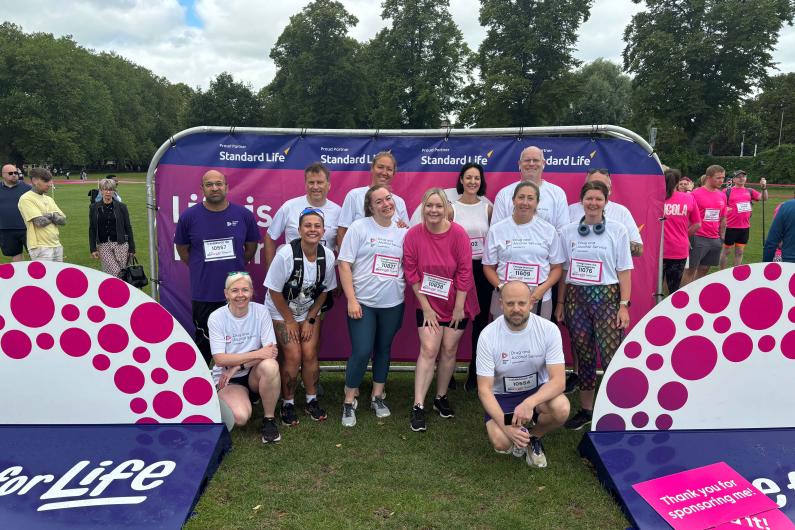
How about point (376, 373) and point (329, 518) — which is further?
point (376, 373)

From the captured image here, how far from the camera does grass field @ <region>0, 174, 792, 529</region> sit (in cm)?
286

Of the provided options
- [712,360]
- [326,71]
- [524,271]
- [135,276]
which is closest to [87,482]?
[135,276]

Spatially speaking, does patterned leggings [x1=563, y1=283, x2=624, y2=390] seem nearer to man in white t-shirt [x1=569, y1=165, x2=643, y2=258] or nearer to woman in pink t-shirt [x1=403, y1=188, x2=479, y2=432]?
man in white t-shirt [x1=569, y1=165, x2=643, y2=258]

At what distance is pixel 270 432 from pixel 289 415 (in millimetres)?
299

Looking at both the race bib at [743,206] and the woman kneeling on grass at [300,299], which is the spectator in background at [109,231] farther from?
the race bib at [743,206]

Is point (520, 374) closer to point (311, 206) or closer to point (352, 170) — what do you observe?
point (311, 206)

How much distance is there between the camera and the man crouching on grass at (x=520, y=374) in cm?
314

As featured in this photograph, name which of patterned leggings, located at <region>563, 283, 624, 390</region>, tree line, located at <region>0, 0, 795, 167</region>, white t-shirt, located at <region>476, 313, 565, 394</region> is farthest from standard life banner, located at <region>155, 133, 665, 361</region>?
tree line, located at <region>0, 0, 795, 167</region>

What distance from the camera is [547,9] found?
3172 centimetres

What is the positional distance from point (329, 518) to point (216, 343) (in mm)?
→ 1440

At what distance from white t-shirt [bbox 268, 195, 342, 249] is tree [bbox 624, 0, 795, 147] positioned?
33.3 m

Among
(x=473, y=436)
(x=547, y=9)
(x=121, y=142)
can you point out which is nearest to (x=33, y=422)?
(x=473, y=436)

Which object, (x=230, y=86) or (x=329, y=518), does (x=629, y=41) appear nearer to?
(x=230, y=86)

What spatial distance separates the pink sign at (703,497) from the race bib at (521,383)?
79 cm
